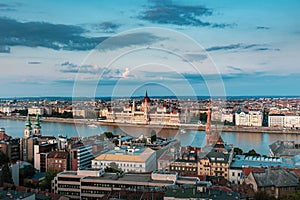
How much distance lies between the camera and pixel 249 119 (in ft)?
75.3

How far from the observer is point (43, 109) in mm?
33312

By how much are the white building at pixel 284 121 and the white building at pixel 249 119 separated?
0.69 meters

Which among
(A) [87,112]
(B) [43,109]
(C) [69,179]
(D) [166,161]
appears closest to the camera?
→ (C) [69,179]

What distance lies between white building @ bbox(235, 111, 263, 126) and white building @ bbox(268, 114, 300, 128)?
2.27 feet

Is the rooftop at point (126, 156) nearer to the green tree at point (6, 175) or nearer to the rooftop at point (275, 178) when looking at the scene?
the green tree at point (6, 175)

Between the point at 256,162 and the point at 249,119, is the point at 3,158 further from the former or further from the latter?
the point at 249,119

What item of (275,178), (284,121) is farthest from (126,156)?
(284,121)

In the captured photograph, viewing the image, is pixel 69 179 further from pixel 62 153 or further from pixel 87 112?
pixel 87 112

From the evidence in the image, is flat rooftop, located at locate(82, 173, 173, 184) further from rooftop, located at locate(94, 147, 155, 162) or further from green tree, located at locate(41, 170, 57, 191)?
rooftop, located at locate(94, 147, 155, 162)

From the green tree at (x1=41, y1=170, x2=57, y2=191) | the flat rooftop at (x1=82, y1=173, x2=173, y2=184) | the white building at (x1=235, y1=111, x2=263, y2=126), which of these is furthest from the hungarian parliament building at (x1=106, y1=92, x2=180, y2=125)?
the flat rooftop at (x1=82, y1=173, x2=173, y2=184)

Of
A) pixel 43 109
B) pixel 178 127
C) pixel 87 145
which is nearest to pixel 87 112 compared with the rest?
pixel 178 127

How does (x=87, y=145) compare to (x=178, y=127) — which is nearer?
(x=87, y=145)

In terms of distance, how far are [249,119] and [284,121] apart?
2017 mm

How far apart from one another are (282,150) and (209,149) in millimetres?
2236
